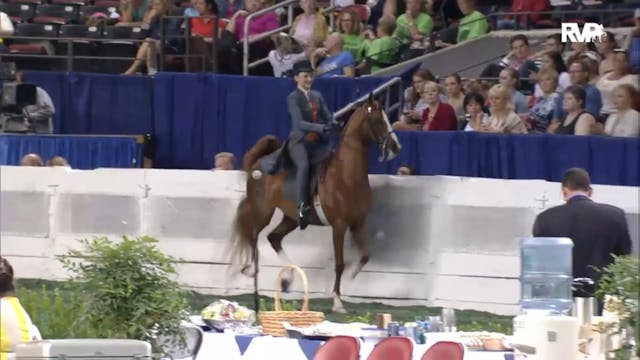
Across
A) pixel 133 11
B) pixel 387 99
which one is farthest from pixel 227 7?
pixel 387 99

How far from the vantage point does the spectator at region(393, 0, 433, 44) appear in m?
21.6

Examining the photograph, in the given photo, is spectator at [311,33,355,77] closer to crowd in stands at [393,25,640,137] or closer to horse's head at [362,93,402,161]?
crowd in stands at [393,25,640,137]

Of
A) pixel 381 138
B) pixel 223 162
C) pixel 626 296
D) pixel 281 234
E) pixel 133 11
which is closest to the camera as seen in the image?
pixel 626 296

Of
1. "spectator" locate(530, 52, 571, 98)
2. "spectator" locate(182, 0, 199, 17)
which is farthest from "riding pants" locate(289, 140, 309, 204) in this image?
"spectator" locate(182, 0, 199, 17)

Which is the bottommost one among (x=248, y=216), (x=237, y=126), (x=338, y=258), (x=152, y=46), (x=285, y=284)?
(x=285, y=284)

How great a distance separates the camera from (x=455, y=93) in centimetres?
1956

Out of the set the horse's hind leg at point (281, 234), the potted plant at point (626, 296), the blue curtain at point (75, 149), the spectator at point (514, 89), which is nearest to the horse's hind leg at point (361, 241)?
the horse's hind leg at point (281, 234)

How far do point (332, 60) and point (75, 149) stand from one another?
3.10 metres

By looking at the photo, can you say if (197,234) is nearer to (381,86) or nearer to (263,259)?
(263,259)

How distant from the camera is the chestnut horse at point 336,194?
61.0ft

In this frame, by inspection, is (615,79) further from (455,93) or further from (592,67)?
(455,93)

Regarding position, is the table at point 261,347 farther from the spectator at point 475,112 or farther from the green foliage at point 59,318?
the spectator at point 475,112

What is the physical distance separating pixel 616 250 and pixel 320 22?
33.7ft

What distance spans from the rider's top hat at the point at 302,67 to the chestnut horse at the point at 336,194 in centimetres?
66
